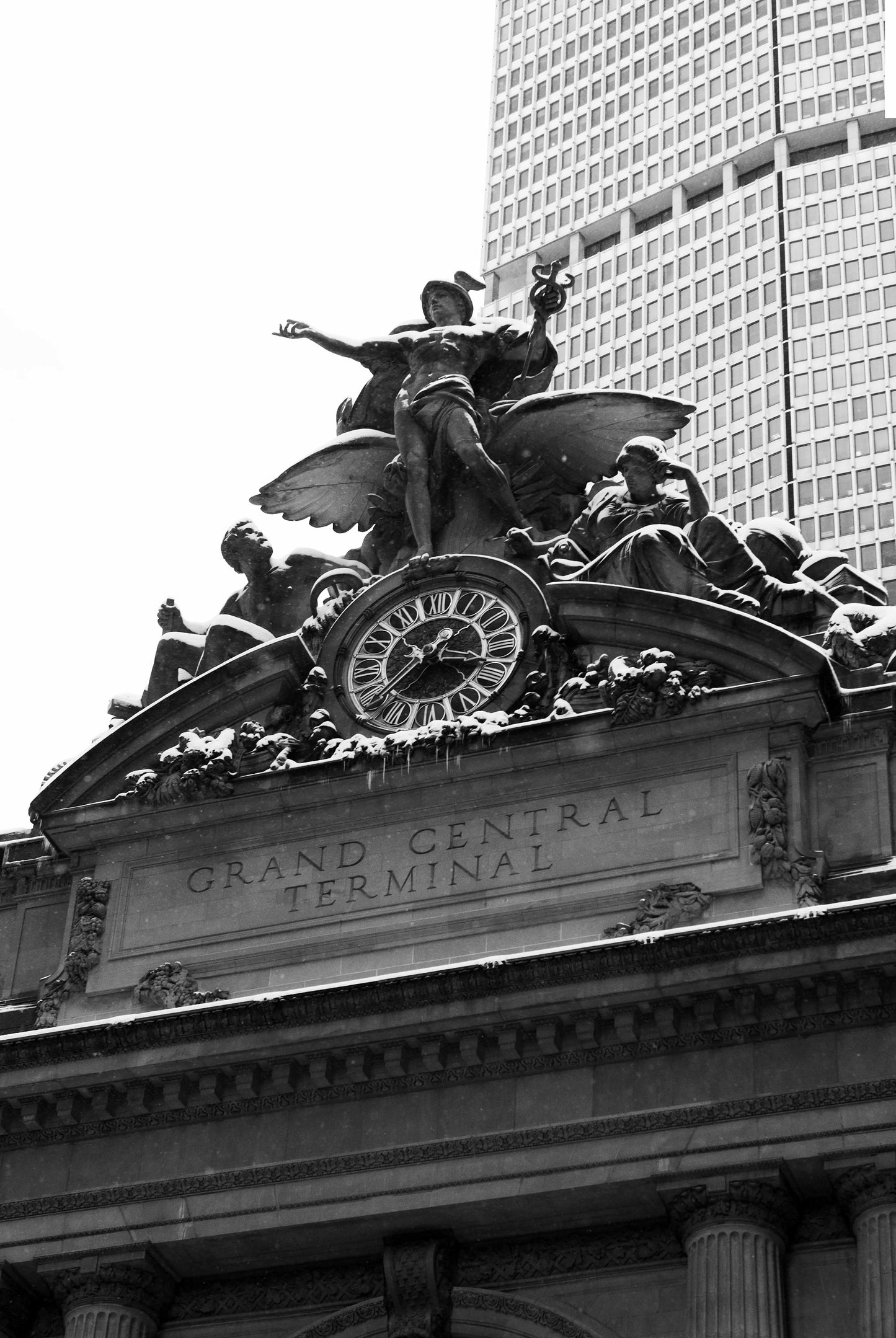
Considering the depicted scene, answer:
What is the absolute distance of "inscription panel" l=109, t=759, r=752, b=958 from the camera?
30578 mm

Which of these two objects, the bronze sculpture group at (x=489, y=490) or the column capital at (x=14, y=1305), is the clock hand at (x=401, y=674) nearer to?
the bronze sculpture group at (x=489, y=490)

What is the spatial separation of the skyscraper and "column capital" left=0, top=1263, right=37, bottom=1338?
56.2 meters

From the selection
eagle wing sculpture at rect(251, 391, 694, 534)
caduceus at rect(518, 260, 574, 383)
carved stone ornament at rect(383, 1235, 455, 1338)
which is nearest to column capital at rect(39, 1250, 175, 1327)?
carved stone ornament at rect(383, 1235, 455, 1338)

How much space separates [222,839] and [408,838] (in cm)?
246

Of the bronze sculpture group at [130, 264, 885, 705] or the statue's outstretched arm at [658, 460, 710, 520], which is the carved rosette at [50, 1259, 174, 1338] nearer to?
the bronze sculpture group at [130, 264, 885, 705]

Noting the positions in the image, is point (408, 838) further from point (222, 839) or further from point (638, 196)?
point (638, 196)

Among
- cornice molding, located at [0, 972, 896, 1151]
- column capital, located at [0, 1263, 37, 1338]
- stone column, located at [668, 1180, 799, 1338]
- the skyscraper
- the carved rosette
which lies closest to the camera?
stone column, located at [668, 1180, 799, 1338]

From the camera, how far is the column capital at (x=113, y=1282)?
1167 inches

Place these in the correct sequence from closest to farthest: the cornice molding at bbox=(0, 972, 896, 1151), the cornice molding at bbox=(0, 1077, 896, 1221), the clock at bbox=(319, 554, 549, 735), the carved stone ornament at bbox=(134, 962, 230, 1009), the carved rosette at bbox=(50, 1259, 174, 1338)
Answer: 1. the cornice molding at bbox=(0, 1077, 896, 1221)
2. the cornice molding at bbox=(0, 972, 896, 1151)
3. the carved rosette at bbox=(50, 1259, 174, 1338)
4. the carved stone ornament at bbox=(134, 962, 230, 1009)
5. the clock at bbox=(319, 554, 549, 735)

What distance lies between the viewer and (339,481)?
3681cm

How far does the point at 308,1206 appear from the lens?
29.2 meters

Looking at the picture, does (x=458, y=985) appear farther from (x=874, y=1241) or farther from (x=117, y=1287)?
(x=874, y=1241)

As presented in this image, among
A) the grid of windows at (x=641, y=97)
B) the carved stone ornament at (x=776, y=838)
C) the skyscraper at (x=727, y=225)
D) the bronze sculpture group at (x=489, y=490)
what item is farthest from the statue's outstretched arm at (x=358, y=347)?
the grid of windows at (x=641, y=97)

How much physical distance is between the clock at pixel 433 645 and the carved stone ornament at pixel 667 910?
371cm
